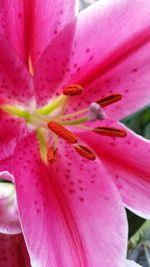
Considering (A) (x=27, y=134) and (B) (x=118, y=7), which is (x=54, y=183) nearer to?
(A) (x=27, y=134)

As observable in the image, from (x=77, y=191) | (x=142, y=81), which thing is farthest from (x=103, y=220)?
(x=142, y=81)

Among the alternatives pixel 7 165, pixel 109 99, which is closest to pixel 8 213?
pixel 7 165

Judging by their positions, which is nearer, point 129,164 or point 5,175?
point 5,175

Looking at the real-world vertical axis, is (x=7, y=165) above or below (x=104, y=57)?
below

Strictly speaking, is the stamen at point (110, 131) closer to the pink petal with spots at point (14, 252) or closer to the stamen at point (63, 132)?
the stamen at point (63, 132)

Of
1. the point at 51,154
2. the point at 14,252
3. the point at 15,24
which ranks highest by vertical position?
the point at 15,24

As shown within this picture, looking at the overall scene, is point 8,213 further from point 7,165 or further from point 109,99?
point 109,99
